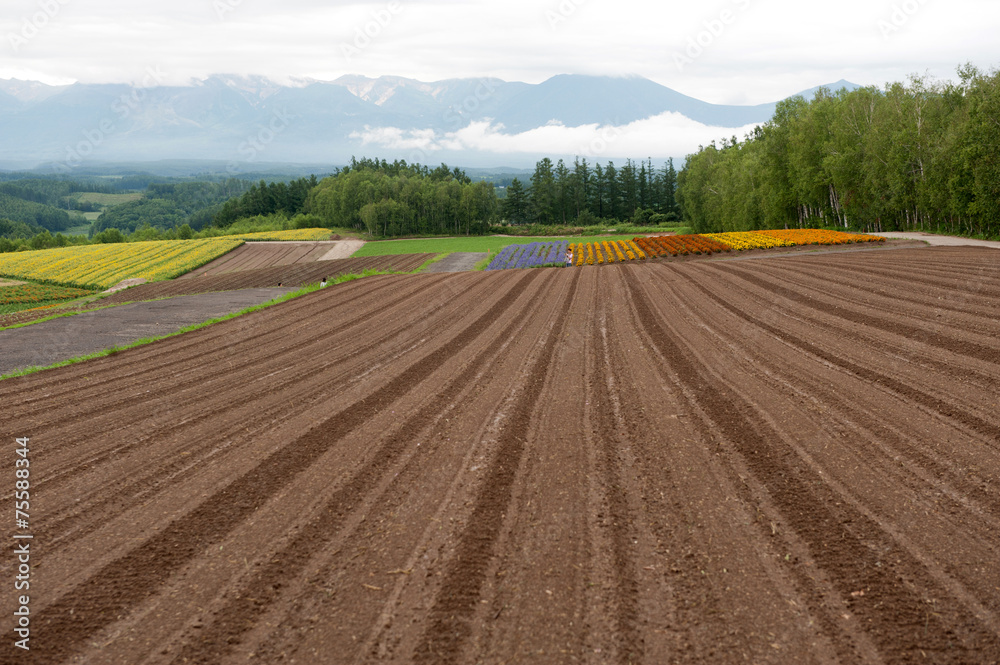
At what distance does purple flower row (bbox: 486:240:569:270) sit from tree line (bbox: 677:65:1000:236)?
26657mm

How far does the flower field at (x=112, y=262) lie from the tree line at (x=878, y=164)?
69784mm

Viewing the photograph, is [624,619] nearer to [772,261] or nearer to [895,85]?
[772,261]

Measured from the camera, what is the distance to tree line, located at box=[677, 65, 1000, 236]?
36.2m

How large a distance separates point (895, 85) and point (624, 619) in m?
57.6

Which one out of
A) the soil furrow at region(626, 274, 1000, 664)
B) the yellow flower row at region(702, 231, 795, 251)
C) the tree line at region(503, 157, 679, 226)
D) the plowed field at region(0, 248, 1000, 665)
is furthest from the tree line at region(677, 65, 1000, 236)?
the tree line at region(503, 157, 679, 226)

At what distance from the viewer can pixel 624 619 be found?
501 cm

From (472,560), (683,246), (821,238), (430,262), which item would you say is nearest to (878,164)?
(821,238)

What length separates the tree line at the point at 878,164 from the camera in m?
36.2

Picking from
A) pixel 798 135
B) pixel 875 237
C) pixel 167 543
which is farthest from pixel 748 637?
pixel 798 135

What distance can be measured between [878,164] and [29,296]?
247 feet

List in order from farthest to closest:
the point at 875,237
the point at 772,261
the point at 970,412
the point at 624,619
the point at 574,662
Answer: the point at 875,237 < the point at 772,261 < the point at 970,412 < the point at 624,619 < the point at 574,662

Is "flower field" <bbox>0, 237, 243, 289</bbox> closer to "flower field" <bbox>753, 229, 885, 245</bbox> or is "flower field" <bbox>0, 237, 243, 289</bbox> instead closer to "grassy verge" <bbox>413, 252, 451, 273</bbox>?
"grassy verge" <bbox>413, 252, 451, 273</bbox>

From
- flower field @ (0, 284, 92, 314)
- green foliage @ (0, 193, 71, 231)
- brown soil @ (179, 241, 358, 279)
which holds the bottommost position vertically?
flower field @ (0, 284, 92, 314)

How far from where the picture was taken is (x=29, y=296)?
48844mm
